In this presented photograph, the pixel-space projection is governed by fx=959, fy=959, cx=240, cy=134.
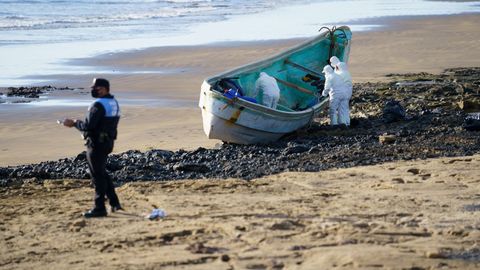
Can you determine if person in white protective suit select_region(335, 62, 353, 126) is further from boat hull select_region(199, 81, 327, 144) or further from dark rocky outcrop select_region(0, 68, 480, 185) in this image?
boat hull select_region(199, 81, 327, 144)

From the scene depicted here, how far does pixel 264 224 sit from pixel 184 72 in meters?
19.2

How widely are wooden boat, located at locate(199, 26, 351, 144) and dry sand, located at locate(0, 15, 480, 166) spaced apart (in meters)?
1.34

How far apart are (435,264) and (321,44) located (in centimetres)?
1184

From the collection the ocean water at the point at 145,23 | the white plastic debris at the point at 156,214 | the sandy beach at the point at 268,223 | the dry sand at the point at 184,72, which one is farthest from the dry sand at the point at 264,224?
the ocean water at the point at 145,23

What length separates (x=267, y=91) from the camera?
52.7 ft

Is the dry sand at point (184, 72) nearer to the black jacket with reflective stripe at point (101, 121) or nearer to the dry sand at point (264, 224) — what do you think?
the dry sand at point (264, 224)

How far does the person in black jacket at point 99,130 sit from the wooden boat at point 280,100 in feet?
17.2

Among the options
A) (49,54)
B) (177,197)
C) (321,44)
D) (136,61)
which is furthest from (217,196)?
(49,54)

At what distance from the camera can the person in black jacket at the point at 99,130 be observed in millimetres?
9641

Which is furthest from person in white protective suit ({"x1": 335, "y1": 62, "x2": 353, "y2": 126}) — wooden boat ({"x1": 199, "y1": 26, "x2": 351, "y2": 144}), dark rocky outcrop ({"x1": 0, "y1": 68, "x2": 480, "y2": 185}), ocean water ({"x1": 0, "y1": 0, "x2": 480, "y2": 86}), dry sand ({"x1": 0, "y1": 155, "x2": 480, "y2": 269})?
ocean water ({"x1": 0, "y1": 0, "x2": 480, "y2": 86})

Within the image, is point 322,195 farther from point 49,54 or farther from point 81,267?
point 49,54

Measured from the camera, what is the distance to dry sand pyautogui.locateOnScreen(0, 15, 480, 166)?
1759cm

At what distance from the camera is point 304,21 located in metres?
43.2

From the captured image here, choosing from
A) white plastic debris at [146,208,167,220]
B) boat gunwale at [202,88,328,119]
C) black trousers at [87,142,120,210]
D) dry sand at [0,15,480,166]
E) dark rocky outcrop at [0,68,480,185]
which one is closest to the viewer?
white plastic debris at [146,208,167,220]
